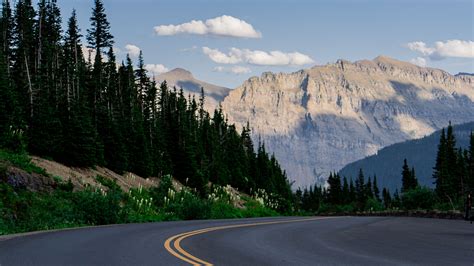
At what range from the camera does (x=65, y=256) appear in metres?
14.7

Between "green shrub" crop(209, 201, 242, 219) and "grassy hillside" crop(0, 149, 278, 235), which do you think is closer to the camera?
"grassy hillside" crop(0, 149, 278, 235)

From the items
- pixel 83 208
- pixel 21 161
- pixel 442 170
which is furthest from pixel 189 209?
pixel 442 170

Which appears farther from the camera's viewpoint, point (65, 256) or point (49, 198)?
point (49, 198)

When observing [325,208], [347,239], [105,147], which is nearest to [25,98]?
[105,147]

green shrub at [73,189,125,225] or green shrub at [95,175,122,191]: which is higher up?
green shrub at [95,175,122,191]

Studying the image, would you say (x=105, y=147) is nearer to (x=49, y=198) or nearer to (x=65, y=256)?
(x=49, y=198)

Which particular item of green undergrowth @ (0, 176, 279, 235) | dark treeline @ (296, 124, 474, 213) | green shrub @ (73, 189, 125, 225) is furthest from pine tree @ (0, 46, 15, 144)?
dark treeline @ (296, 124, 474, 213)

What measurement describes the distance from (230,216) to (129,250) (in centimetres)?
3557

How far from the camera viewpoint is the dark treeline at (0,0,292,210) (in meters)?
40.9

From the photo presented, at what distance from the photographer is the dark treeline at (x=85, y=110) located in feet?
134

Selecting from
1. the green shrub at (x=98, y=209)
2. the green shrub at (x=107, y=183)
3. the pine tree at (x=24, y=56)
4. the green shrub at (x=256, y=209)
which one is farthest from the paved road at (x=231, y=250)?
the green shrub at (x=256, y=209)

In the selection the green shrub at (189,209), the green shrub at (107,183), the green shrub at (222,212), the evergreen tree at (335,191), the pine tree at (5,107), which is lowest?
the evergreen tree at (335,191)

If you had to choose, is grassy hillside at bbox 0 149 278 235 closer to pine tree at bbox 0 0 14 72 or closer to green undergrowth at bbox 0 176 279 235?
green undergrowth at bbox 0 176 279 235

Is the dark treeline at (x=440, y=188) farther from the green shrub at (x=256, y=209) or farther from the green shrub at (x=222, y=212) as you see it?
the green shrub at (x=256, y=209)
